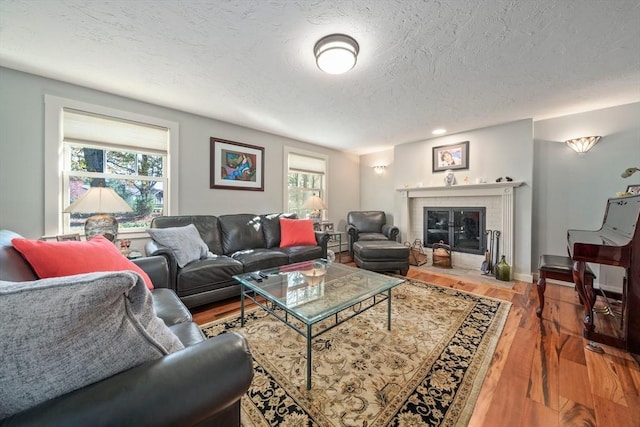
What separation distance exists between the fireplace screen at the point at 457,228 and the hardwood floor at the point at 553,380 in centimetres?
161

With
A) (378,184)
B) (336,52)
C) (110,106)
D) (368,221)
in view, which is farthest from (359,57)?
(378,184)

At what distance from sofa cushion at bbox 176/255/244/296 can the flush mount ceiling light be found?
201 cm

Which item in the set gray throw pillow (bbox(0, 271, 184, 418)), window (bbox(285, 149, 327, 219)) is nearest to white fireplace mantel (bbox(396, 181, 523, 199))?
window (bbox(285, 149, 327, 219))

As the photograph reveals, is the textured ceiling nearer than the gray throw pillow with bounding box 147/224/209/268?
Yes

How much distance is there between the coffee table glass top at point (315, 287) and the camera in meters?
1.51

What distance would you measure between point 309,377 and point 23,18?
2.83 meters

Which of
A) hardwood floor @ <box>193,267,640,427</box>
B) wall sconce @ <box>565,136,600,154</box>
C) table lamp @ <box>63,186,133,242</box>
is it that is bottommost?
hardwood floor @ <box>193,267,640,427</box>

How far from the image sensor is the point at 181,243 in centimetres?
238

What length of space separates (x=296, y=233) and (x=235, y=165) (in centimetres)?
136

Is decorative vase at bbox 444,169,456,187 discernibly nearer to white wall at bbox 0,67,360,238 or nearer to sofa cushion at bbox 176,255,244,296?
white wall at bbox 0,67,360,238

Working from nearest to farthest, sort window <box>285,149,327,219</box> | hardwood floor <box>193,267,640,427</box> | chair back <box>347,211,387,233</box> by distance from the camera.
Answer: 1. hardwood floor <box>193,267,640,427</box>
2. window <box>285,149,327,219</box>
3. chair back <box>347,211,387,233</box>

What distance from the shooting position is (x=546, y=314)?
2.22 m

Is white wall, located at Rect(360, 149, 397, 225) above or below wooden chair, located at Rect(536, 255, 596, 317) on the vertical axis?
above

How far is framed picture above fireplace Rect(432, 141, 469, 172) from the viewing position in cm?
377
